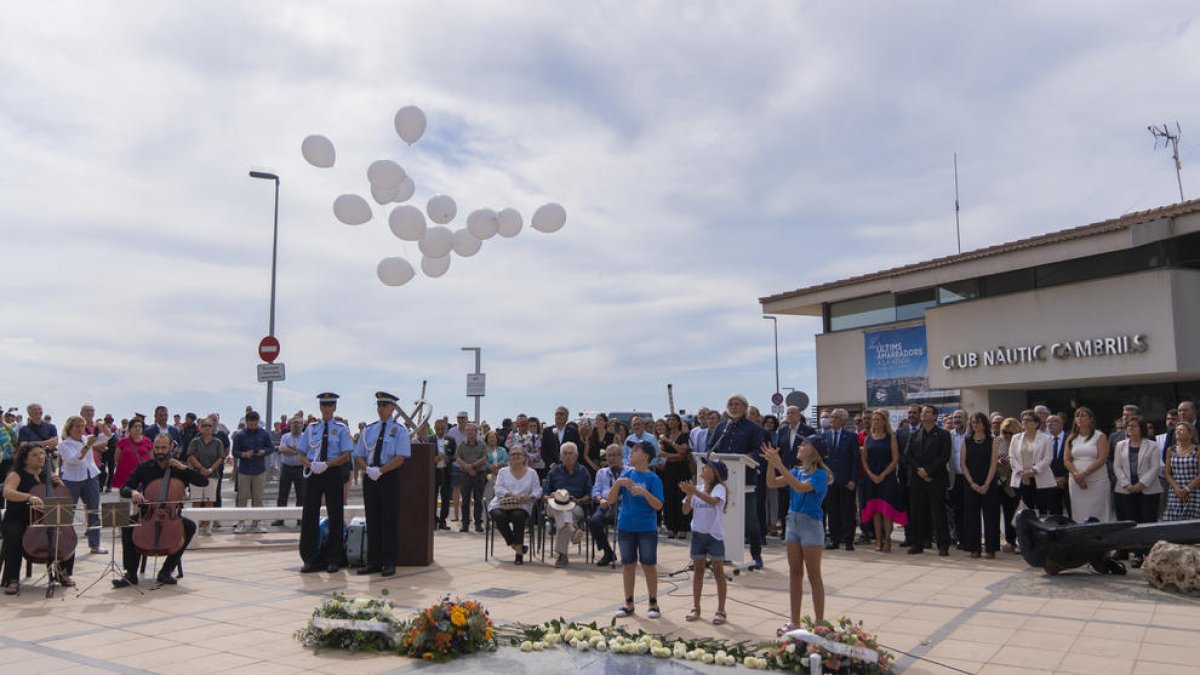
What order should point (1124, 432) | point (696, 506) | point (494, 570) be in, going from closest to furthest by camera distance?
point (696, 506)
point (494, 570)
point (1124, 432)

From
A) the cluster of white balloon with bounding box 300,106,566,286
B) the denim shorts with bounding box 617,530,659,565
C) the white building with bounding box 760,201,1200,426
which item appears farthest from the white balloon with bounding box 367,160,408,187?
the white building with bounding box 760,201,1200,426

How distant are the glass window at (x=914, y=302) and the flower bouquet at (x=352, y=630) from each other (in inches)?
802

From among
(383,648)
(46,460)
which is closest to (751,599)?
(383,648)

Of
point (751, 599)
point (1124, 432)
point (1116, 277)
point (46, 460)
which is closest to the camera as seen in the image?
point (751, 599)

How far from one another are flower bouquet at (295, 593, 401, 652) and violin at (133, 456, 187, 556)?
11.0 feet

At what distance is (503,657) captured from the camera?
6043mm

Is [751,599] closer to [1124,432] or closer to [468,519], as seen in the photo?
[1124,432]

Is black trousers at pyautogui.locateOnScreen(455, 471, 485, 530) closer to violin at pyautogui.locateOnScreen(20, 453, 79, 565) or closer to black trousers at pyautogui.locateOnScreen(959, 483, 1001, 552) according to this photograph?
violin at pyautogui.locateOnScreen(20, 453, 79, 565)

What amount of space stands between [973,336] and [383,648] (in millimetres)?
19296

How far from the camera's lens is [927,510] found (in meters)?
11.5

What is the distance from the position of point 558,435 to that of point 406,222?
459 cm

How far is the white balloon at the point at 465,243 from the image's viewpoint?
1177 cm

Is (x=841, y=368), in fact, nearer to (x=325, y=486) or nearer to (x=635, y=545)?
(x=325, y=486)

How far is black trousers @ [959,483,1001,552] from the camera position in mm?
10953
